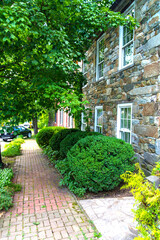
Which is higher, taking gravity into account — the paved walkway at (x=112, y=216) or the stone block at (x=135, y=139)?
the stone block at (x=135, y=139)

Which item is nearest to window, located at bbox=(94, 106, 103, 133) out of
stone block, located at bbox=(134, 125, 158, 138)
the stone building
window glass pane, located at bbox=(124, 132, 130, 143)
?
the stone building

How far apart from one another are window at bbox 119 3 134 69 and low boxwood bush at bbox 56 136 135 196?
271 centimetres

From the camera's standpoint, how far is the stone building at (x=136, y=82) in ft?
12.7

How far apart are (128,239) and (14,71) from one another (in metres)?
5.32

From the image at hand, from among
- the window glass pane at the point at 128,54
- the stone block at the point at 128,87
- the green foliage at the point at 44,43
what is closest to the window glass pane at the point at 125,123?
the stone block at the point at 128,87

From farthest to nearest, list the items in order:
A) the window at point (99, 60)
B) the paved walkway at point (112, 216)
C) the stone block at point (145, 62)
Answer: the window at point (99, 60), the stone block at point (145, 62), the paved walkway at point (112, 216)

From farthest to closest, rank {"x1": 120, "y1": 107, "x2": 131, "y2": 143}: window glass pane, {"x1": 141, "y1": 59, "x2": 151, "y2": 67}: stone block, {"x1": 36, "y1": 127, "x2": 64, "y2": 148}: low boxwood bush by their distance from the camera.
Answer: {"x1": 36, "y1": 127, "x2": 64, "y2": 148}: low boxwood bush < {"x1": 120, "y1": 107, "x2": 131, "y2": 143}: window glass pane < {"x1": 141, "y1": 59, "x2": 151, "y2": 67}: stone block

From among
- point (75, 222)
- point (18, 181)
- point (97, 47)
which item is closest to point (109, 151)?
point (75, 222)

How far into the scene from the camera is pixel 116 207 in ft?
10.9

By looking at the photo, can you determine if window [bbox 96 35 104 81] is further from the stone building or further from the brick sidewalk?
the brick sidewalk

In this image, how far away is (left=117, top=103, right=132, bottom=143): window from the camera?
5152mm

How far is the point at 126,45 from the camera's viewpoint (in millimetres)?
5223

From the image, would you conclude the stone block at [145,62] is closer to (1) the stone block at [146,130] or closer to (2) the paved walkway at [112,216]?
(1) the stone block at [146,130]

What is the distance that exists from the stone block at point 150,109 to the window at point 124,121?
0.72 meters
